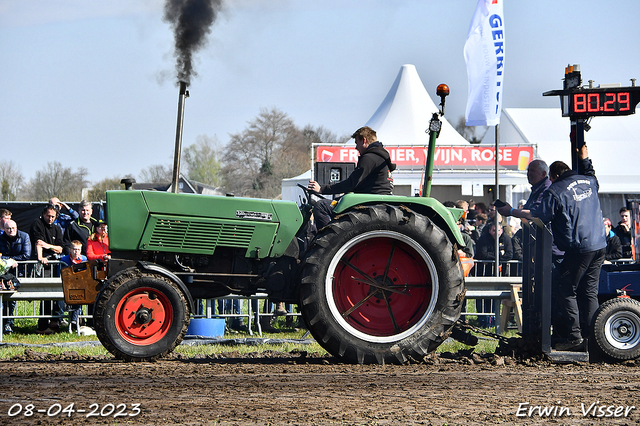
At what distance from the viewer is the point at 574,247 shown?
6.15 metres

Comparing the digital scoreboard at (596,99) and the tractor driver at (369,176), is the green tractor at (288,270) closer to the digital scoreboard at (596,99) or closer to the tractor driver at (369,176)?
the tractor driver at (369,176)

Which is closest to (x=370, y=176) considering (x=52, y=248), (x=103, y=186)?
(x=52, y=248)

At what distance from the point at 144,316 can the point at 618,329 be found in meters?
4.12

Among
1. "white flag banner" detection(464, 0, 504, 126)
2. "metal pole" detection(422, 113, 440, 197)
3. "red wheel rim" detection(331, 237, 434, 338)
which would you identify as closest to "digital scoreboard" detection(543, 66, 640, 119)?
"metal pole" detection(422, 113, 440, 197)

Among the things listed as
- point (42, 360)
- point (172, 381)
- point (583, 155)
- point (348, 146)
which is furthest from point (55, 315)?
point (348, 146)

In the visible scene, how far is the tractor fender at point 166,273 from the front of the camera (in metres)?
5.41

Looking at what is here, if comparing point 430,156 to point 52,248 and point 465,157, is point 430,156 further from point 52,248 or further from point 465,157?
point 465,157

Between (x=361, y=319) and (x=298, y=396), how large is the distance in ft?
4.82

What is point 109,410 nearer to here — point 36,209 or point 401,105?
point 36,209

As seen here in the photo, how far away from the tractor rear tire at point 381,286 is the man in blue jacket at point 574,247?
122 centimetres

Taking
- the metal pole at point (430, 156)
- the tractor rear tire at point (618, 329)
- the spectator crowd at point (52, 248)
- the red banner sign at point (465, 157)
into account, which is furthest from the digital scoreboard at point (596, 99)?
the red banner sign at point (465, 157)

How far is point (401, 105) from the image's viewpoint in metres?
23.0

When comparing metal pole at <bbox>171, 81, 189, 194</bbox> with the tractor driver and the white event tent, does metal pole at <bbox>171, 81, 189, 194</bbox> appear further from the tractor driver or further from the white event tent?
the white event tent

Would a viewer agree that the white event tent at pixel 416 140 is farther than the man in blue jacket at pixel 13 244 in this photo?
Yes
